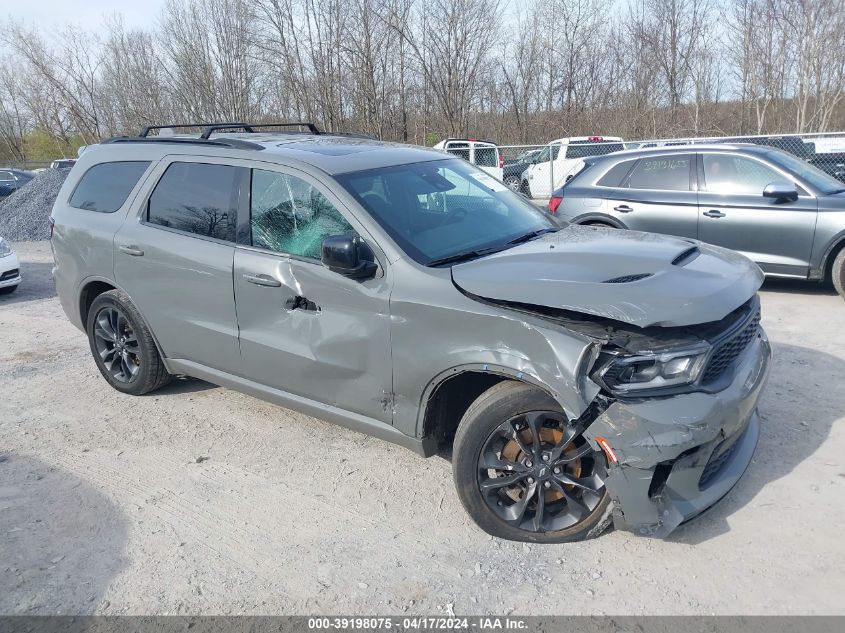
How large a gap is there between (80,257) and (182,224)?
47.4 inches

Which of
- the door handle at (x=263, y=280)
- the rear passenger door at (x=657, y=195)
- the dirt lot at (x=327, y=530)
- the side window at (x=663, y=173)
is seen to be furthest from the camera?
the side window at (x=663, y=173)

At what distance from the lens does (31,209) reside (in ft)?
53.1

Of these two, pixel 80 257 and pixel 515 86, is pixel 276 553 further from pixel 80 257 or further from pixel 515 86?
pixel 515 86

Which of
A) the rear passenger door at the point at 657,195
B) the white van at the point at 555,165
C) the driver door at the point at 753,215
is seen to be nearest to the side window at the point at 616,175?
the rear passenger door at the point at 657,195

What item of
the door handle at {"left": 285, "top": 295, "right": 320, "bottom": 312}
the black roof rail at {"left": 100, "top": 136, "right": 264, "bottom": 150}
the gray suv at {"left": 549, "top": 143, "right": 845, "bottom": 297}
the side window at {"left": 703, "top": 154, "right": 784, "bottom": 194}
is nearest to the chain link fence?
the gray suv at {"left": 549, "top": 143, "right": 845, "bottom": 297}

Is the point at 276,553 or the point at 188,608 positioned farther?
the point at 276,553

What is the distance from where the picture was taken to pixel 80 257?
5207 millimetres

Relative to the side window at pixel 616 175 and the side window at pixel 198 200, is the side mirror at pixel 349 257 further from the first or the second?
the side window at pixel 616 175

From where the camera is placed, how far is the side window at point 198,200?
4297 millimetres

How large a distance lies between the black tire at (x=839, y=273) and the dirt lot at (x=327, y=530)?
8.04 ft

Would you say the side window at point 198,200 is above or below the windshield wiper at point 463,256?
above

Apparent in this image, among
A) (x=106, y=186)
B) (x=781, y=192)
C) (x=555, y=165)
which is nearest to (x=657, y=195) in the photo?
(x=781, y=192)

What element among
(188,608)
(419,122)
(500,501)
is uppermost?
(419,122)

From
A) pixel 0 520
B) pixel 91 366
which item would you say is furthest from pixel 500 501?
pixel 91 366
